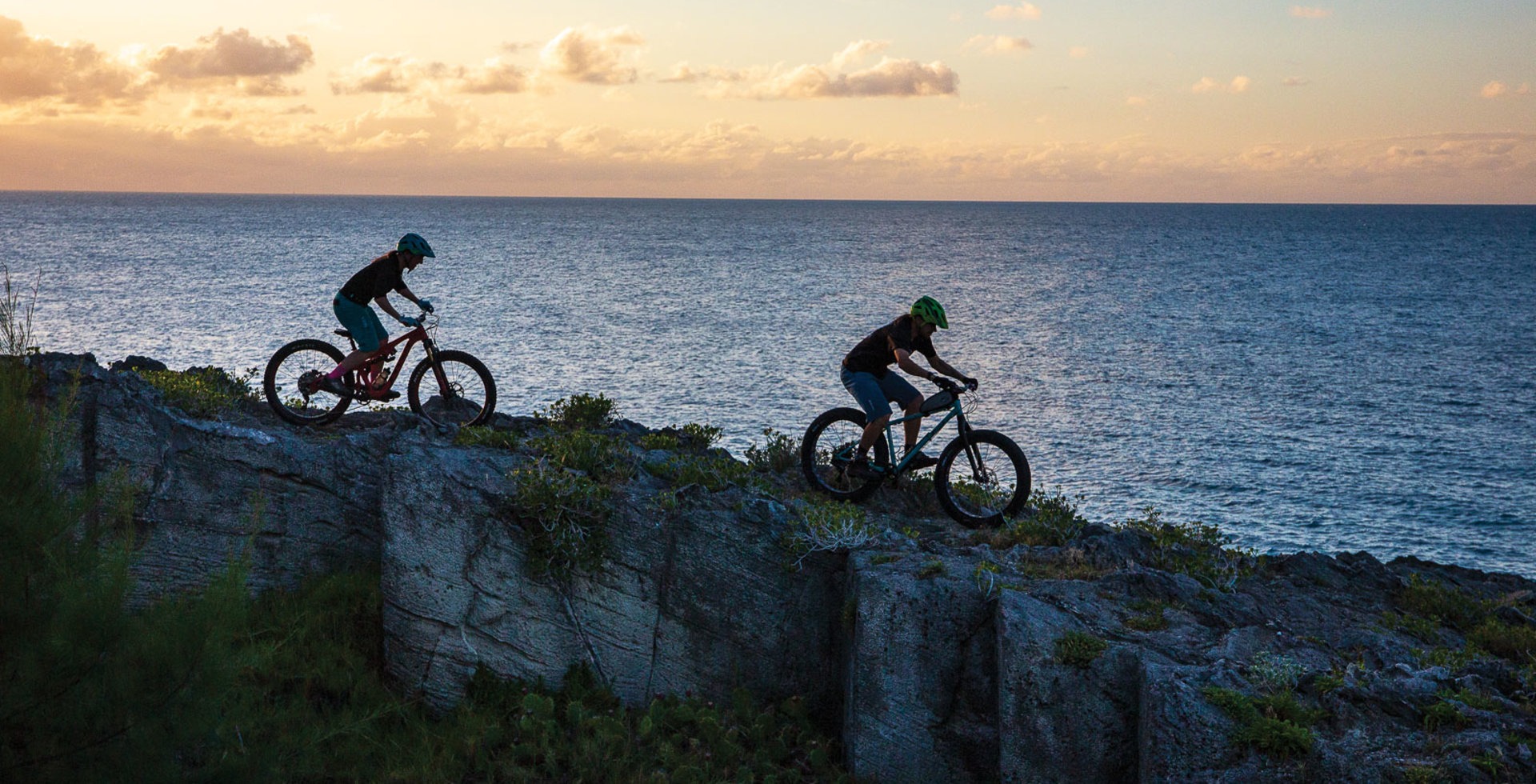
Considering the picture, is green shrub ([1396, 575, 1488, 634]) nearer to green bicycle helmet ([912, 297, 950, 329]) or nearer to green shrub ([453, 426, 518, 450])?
green bicycle helmet ([912, 297, 950, 329])

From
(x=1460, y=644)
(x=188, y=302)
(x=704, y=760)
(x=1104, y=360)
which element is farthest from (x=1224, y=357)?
(x=188, y=302)

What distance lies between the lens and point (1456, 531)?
30.8 m

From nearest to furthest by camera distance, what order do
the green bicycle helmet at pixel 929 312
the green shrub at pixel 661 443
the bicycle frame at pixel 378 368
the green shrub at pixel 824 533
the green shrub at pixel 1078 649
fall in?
the green shrub at pixel 1078 649 < the green shrub at pixel 824 533 < the green bicycle helmet at pixel 929 312 < the green shrub at pixel 661 443 < the bicycle frame at pixel 378 368

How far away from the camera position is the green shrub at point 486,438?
13.9 meters

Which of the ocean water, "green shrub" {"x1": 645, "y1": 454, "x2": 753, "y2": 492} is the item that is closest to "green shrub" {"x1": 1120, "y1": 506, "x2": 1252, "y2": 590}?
"green shrub" {"x1": 645, "y1": 454, "x2": 753, "y2": 492}

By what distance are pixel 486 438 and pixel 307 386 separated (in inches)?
132

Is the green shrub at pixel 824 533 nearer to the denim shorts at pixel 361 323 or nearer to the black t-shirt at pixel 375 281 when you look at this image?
the black t-shirt at pixel 375 281

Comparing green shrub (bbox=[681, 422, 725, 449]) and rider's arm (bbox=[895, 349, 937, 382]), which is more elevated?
rider's arm (bbox=[895, 349, 937, 382])

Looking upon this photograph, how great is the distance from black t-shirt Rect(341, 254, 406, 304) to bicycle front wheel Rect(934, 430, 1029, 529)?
8192 mm

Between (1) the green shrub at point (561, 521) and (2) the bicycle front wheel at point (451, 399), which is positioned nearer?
(1) the green shrub at point (561, 521)

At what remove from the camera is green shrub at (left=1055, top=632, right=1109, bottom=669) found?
32.2ft

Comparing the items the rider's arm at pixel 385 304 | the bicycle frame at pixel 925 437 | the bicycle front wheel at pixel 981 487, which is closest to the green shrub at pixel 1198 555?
the bicycle front wheel at pixel 981 487

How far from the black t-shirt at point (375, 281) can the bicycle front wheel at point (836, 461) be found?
635 centimetres

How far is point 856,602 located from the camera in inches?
446
